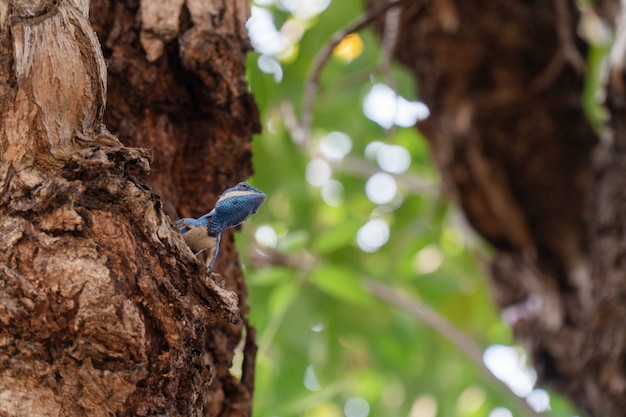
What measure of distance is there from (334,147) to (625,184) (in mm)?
2636

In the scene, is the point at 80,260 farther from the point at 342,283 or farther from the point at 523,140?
the point at 523,140

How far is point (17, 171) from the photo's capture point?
Result: 1.13 metres

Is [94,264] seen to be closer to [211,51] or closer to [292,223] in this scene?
[211,51]

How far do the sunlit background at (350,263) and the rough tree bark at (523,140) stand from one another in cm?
15

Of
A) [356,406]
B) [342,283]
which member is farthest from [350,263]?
[356,406]

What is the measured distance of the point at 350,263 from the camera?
3.46m

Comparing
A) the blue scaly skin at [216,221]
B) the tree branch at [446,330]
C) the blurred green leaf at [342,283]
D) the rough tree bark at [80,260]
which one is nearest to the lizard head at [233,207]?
the blue scaly skin at [216,221]

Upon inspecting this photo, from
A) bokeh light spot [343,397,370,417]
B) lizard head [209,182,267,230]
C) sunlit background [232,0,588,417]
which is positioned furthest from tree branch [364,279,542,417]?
lizard head [209,182,267,230]

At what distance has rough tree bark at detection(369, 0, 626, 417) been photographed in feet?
10.9

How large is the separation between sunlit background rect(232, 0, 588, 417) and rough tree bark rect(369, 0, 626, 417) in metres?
0.15

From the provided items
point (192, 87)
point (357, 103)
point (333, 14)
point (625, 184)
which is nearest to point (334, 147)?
point (357, 103)

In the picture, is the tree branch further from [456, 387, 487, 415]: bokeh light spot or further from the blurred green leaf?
[456, 387, 487, 415]: bokeh light spot

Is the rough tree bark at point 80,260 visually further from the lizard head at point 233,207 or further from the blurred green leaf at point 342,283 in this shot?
the blurred green leaf at point 342,283

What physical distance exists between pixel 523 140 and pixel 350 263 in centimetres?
89
